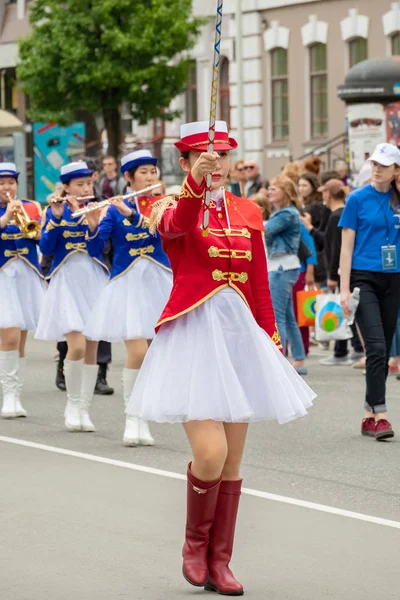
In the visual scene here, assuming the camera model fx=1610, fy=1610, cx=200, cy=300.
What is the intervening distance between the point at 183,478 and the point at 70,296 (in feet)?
→ 10.0

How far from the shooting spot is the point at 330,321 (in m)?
16.0

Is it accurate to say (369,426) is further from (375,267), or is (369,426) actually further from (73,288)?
(73,288)

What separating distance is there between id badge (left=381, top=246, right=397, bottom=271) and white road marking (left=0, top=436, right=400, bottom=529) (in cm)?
241

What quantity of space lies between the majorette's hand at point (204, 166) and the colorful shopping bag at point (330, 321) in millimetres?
9710

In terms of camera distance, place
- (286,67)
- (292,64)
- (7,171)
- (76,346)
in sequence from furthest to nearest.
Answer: (286,67), (292,64), (7,171), (76,346)

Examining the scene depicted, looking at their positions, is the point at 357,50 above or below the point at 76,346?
above

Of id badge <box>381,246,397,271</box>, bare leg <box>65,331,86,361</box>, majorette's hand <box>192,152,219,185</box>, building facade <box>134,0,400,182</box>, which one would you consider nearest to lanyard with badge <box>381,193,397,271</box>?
id badge <box>381,246,397,271</box>

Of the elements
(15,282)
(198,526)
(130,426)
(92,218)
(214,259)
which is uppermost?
(92,218)

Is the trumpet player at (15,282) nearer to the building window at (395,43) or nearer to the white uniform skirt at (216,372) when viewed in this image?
the white uniform skirt at (216,372)

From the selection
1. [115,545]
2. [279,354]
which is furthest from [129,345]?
[279,354]

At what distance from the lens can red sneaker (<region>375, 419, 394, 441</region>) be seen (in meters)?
11.0

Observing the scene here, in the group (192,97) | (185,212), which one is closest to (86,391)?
(185,212)

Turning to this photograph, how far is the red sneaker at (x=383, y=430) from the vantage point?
11.0 meters

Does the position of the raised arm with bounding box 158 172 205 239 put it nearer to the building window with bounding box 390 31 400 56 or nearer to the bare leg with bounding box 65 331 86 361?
the bare leg with bounding box 65 331 86 361
